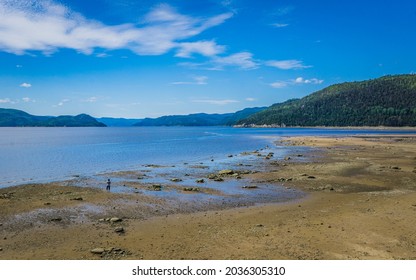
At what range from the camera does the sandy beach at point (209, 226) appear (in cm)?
1553

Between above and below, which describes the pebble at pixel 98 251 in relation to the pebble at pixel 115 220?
above

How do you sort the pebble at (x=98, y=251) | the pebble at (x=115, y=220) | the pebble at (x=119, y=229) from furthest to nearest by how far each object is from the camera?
the pebble at (x=115, y=220)
the pebble at (x=119, y=229)
the pebble at (x=98, y=251)

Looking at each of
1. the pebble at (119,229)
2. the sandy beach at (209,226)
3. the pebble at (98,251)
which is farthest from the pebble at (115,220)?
the pebble at (98,251)

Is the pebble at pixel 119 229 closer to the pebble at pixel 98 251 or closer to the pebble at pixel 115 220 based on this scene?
the pebble at pixel 115 220

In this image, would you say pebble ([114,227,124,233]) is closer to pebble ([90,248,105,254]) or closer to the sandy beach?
the sandy beach

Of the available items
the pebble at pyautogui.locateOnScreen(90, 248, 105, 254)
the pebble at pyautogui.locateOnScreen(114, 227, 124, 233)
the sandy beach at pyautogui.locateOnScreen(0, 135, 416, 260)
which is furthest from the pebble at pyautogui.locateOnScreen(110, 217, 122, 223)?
the pebble at pyautogui.locateOnScreen(90, 248, 105, 254)

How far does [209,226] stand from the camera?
19938mm

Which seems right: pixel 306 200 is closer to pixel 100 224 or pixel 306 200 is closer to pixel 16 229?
pixel 100 224

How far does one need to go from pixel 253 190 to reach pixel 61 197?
18.1 m

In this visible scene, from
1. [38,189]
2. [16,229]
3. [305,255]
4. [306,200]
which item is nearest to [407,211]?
[306,200]

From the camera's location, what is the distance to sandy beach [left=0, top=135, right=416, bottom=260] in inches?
611

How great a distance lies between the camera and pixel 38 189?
32625mm

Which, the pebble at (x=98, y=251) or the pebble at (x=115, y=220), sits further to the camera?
the pebble at (x=115, y=220)

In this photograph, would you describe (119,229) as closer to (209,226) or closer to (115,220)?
(115,220)
